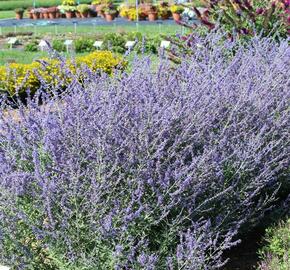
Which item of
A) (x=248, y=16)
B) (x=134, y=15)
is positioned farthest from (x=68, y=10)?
(x=248, y=16)

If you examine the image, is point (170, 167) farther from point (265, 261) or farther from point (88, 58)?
point (88, 58)

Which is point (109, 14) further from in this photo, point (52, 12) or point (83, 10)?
point (52, 12)

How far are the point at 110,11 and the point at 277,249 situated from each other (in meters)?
25.7

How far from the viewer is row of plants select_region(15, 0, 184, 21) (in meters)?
27.0

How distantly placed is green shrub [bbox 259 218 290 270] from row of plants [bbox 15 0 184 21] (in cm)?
2055

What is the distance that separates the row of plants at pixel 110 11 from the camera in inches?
1064

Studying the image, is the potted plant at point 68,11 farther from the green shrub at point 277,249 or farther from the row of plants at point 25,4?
the green shrub at point 277,249

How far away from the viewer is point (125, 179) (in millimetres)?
3299

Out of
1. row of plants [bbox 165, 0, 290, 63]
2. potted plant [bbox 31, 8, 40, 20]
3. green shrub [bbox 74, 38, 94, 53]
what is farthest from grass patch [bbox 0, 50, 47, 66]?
potted plant [bbox 31, 8, 40, 20]

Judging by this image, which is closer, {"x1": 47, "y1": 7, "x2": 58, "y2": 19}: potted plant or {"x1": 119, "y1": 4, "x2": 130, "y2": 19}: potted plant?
{"x1": 119, "y1": 4, "x2": 130, "y2": 19}: potted plant

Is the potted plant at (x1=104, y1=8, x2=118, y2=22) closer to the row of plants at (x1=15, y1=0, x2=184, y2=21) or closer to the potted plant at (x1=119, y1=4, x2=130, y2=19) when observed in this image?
the row of plants at (x1=15, y1=0, x2=184, y2=21)

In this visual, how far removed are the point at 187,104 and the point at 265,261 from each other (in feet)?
3.01

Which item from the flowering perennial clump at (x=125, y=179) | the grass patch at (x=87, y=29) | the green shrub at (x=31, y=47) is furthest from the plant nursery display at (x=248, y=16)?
the grass patch at (x=87, y=29)

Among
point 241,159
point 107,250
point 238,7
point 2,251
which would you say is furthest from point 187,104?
point 238,7
